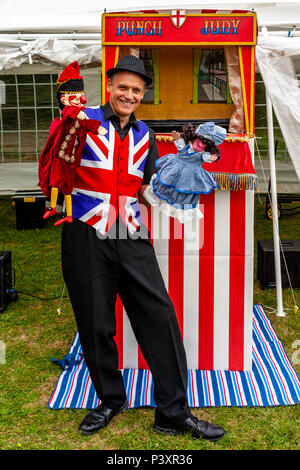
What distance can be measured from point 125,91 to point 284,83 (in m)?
1.49

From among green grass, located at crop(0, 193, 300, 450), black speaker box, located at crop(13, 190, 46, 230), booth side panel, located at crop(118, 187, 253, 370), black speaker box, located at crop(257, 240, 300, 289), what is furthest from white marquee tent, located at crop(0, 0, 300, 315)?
black speaker box, located at crop(13, 190, 46, 230)

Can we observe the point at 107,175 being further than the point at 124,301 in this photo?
No

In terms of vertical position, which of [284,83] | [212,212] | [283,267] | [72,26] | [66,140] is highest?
[72,26]

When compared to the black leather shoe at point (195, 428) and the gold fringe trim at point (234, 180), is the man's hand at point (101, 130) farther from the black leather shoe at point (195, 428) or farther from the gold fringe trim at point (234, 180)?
the black leather shoe at point (195, 428)

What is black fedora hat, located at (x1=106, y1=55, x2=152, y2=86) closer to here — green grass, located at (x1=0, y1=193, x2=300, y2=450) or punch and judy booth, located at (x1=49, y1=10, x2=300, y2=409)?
punch and judy booth, located at (x1=49, y1=10, x2=300, y2=409)

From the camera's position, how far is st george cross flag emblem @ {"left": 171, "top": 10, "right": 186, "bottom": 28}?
273cm

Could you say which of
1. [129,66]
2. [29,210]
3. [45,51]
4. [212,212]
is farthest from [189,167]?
[29,210]

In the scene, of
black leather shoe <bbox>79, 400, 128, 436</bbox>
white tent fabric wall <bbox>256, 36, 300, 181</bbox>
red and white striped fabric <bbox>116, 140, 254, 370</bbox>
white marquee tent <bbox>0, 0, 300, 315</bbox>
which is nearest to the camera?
black leather shoe <bbox>79, 400, 128, 436</bbox>

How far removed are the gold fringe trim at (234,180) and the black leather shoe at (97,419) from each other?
3.88ft

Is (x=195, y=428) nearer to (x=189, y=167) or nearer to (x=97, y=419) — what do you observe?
(x=97, y=419)

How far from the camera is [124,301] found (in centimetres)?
250

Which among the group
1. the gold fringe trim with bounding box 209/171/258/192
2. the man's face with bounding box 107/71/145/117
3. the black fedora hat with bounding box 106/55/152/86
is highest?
the black fedora hat with bounding box 106/55/152/86

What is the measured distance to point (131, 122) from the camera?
2.36 metres
